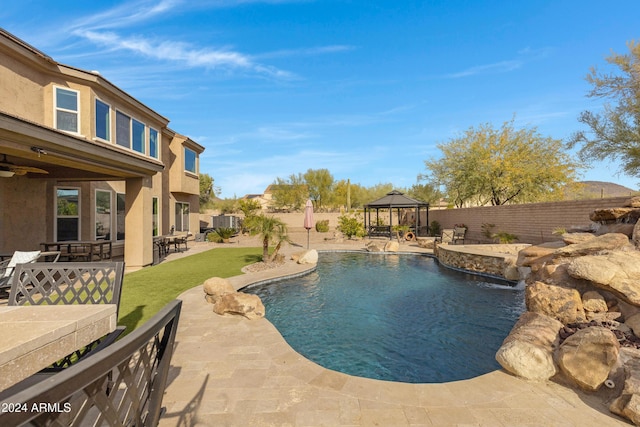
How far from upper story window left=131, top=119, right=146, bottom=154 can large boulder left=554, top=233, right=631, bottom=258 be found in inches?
606

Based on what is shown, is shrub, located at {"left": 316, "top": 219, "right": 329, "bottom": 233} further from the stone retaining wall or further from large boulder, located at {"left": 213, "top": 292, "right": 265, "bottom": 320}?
large boulder, located at {"left": 213, "top": 292, "right": 265, "bottom": 320}

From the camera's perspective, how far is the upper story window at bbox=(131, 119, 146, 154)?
1277 cm

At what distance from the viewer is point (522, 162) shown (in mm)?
20766

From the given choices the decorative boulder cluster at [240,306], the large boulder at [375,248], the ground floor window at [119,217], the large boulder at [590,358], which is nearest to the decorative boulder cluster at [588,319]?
the large boulder at [590,358]

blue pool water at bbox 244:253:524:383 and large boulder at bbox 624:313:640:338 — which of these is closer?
large boulder at bbox 624:313:640:338

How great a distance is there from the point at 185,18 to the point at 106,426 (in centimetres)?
1571

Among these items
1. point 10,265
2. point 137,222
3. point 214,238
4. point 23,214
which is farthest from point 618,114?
point 23,214

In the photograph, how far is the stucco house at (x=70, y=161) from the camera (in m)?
7.61

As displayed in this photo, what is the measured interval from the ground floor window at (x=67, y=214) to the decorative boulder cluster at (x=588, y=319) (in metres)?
13.9

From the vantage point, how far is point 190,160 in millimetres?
19078

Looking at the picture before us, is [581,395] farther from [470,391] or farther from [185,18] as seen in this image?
[185,18]

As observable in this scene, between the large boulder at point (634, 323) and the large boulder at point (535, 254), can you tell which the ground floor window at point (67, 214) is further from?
the large boulder at point (634, 323)

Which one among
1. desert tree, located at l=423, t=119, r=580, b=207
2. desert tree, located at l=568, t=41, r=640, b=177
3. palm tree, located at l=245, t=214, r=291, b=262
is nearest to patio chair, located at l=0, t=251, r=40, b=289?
palm tree, located at l=245, t=214, r=291, b=262

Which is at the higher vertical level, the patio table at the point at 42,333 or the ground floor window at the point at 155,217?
the ground floor window at the point at 155,217
